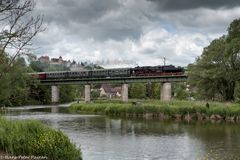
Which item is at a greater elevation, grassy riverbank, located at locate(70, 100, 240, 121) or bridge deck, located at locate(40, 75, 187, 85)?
bridge deck, located at locate(40, 75, 187, 85)

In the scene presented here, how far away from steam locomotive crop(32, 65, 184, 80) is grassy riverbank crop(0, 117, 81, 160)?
82089mm

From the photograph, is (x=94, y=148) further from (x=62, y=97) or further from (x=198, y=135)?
(x=62, y=97)

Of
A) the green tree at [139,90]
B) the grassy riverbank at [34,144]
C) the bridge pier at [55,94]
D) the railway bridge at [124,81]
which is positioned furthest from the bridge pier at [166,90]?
the grassy riverbank at [34,144]

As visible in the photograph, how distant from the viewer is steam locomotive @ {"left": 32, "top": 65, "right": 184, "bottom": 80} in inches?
3971

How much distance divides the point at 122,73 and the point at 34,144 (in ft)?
302

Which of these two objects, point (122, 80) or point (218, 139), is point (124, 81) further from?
point (218, 139)

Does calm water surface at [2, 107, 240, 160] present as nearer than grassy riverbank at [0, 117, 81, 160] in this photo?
No

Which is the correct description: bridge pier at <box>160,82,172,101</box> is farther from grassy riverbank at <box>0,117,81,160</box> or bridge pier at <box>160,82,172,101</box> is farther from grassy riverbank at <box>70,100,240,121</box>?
grassy riverbank at <box>0,117,81,160</box>

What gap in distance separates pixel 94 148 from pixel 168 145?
220 inches

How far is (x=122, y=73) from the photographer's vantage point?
11019cm

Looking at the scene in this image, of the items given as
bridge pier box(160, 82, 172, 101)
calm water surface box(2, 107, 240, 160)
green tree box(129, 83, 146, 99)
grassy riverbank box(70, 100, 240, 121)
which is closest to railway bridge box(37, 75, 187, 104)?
bridge pier box(160, 82, 172, 101)

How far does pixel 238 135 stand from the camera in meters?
37.7

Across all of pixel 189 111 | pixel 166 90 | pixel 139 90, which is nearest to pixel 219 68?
pixel 189 111

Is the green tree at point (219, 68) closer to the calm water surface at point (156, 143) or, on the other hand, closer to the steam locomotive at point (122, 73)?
the steam locomotive at point (122, 73)
